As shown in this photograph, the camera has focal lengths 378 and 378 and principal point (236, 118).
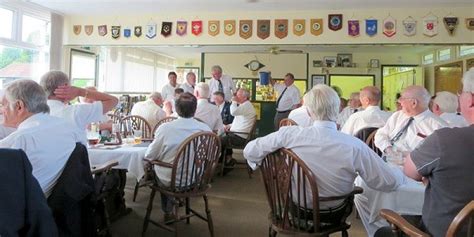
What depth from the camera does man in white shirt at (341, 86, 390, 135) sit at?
3.74 meters

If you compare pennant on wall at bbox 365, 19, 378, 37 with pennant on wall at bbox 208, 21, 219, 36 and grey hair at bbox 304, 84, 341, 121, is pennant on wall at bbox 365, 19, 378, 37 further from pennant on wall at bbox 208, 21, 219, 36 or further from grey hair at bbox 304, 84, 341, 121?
grey hair at bbox 304, 84, 341, 121

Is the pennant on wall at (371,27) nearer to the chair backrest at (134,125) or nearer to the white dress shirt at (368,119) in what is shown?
the white dress shirt at (368,119)

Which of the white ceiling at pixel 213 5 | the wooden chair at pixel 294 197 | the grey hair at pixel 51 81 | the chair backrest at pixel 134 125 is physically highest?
the white ceiling at pixel 213 5

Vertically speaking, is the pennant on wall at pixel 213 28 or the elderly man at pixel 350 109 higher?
the pennant on wall at pixel 213 28

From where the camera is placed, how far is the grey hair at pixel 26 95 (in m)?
1.86

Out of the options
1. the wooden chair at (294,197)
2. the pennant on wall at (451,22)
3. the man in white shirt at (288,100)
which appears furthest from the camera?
the man in white shirt at (288,100)

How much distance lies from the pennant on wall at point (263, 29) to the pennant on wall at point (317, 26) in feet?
2.34

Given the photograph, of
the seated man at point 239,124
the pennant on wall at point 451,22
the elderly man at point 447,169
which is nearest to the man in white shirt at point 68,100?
the elderly man at point 447,169

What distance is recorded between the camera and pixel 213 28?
6.30m

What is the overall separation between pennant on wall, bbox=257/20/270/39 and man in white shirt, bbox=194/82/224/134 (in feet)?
4.70

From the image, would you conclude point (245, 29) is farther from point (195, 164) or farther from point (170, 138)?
point (195, 164)

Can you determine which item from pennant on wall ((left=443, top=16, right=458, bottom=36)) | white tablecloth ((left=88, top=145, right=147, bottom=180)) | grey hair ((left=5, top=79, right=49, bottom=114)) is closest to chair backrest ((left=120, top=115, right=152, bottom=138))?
white tablecloth ((left=88, top=145, right=147, bottom=180))

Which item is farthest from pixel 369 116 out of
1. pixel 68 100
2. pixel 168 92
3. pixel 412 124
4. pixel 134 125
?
pixel 168 92

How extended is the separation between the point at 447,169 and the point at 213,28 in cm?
537
